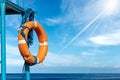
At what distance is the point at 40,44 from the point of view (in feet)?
53.8

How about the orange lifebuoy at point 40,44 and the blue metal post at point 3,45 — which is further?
the orange lifebuoy at point 40,44

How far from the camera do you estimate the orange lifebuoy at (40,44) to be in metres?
14.7

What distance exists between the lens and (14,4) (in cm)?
1501

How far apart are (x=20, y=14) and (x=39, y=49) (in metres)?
1.82

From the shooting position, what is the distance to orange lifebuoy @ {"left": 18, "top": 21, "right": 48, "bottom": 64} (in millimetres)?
14688

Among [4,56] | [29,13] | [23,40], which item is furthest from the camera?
[29,13]

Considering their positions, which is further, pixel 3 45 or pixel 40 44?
pixel 40 44

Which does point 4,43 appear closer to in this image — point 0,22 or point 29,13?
point 0,22

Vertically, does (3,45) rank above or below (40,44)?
below

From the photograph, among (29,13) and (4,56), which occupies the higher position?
(29,13)

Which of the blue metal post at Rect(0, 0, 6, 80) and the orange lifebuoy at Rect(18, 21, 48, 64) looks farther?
the orange lifebuoy at Rect(18, 21, 48, 64)

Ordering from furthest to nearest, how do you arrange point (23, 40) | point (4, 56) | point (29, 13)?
point (29, 13)
point (23, 40)
point (4, 56)

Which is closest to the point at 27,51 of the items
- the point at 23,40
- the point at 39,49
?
the point at 23,40

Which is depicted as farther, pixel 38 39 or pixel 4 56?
pixel 38 39
